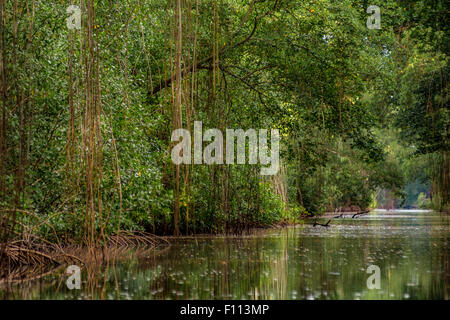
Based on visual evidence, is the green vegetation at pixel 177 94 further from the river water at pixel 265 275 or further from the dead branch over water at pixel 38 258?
the river water at pixel 265 275

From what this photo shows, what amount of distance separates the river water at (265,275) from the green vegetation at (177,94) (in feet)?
2.51

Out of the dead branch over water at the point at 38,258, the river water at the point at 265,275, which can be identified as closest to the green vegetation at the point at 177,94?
the dead branch over water at the point at 38,258

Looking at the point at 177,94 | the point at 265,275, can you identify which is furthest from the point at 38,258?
the point at 265,275

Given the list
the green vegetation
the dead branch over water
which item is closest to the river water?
the dead branch over water

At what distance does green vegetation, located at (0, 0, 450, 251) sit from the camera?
963cm

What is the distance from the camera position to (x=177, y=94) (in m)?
8.77

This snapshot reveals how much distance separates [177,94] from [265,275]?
244 centimetres

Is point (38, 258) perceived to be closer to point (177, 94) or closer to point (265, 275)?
point (177, 94)

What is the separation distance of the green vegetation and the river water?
764mm

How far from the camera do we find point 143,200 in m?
12.7

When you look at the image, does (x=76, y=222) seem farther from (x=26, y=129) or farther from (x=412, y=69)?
(x=412, y=69)

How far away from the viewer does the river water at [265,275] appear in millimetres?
7191

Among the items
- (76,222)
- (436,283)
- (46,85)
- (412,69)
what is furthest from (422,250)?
(412,69)

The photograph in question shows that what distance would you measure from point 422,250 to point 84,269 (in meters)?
5.97
